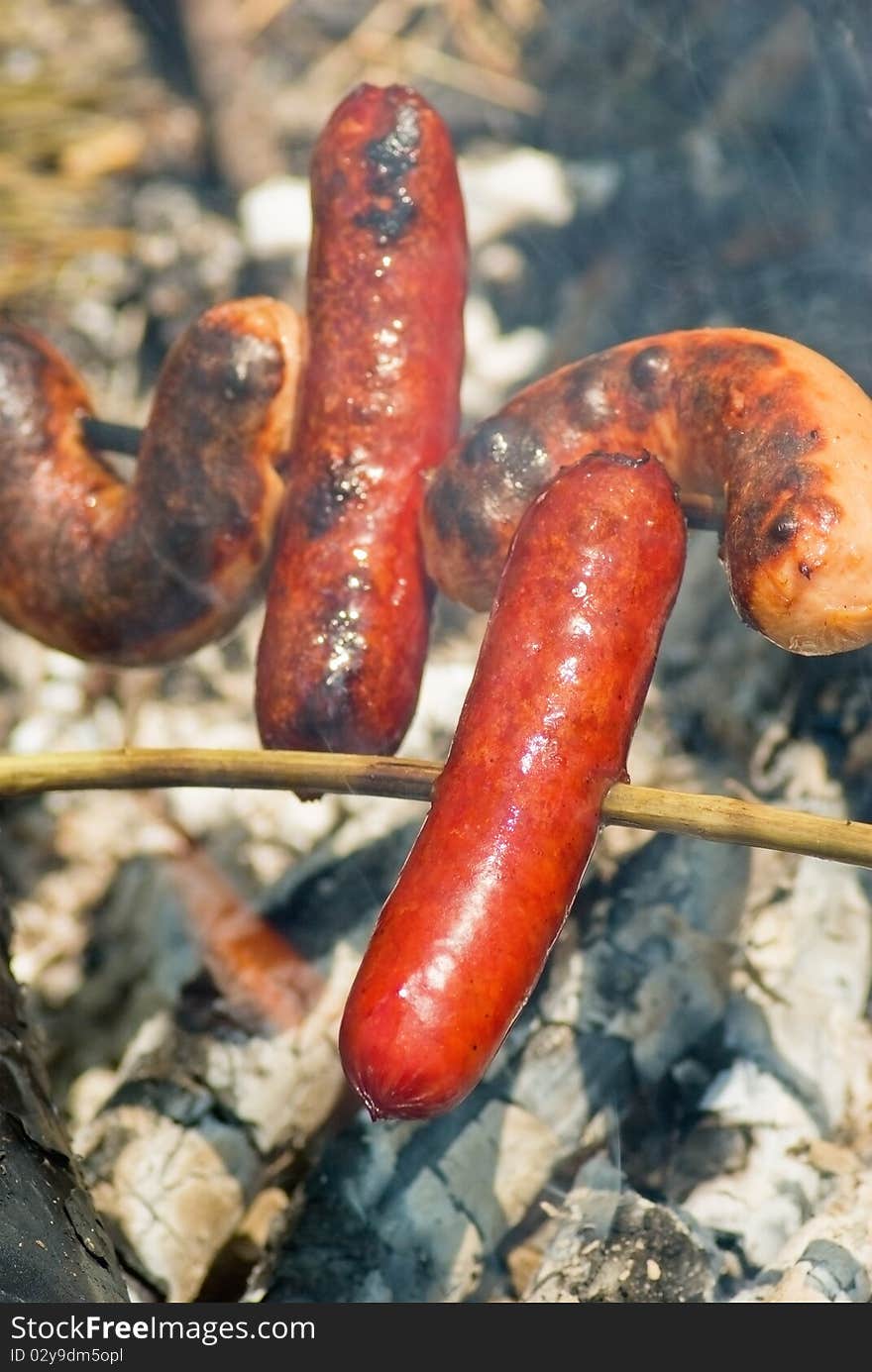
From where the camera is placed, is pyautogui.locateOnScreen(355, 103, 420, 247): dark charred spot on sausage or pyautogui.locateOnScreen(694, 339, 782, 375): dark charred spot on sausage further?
pyautogui.locateOnScreen(355, 103, 420, 247): dark charred spot on sausage

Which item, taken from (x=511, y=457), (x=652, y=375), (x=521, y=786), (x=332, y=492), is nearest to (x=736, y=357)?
(x=652, y=375)

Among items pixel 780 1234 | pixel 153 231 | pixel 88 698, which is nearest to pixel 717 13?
pixel 153 231

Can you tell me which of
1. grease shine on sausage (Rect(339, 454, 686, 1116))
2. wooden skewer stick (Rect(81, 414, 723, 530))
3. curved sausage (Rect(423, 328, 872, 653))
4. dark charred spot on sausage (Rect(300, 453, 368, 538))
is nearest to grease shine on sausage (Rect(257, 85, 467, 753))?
dark charred spot on sausage (Rect(300, 453, 368, 538))

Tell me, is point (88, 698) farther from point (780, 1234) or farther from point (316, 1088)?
point (780, 1234)

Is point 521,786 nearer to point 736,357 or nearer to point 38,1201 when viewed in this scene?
point 736,357

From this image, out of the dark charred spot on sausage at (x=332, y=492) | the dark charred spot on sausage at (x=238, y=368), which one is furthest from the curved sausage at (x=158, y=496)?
the dark charred spot on sausage at (x=332, y=492)

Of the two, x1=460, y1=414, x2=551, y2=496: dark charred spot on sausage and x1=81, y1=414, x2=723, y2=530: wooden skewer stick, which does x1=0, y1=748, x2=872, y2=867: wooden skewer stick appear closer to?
x1=460, y1=414, x2=551, y2=496: dark charred spot on sausage

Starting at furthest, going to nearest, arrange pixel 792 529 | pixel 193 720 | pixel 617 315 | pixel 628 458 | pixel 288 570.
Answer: pixel 617 315
pixel 193 720
pixel 288 570
pixel 628 458
pixel 792 529
